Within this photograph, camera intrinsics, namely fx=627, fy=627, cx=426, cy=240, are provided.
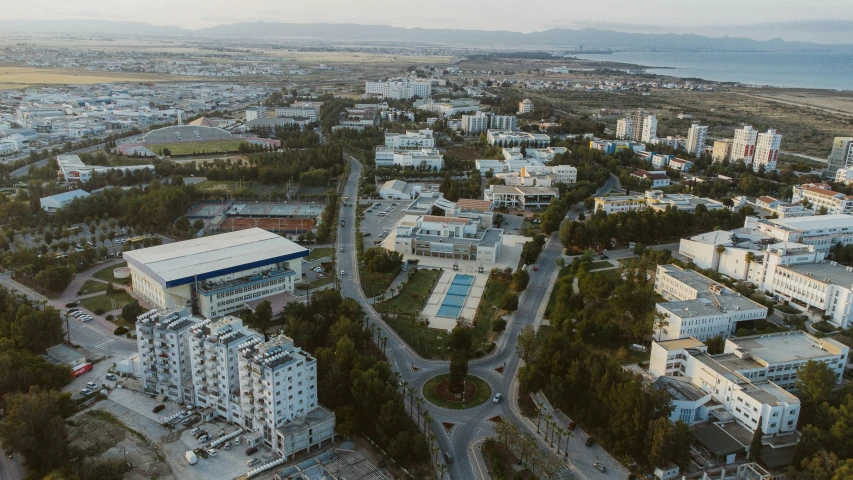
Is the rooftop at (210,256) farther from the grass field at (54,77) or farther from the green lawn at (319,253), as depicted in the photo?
the grass field at (54,77)

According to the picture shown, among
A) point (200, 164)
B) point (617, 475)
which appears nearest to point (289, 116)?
point (200, 164)

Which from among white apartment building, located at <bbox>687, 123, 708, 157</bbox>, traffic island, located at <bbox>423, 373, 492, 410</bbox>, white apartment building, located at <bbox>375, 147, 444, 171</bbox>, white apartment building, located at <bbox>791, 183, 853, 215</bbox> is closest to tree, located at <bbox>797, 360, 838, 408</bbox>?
traffic island, located at <bbox>423, 373, 492, 410</bbox>

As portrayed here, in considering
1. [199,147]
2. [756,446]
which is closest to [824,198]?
[756,446]

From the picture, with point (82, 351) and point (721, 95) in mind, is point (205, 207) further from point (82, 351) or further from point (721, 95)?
point (721, 95)

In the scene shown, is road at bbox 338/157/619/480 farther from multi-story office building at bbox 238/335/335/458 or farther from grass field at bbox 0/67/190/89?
grass field at bbox 0/67/190/89

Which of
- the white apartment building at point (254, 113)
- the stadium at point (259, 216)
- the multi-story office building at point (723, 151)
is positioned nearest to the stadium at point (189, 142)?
the white apartment building at point (254, 113)
